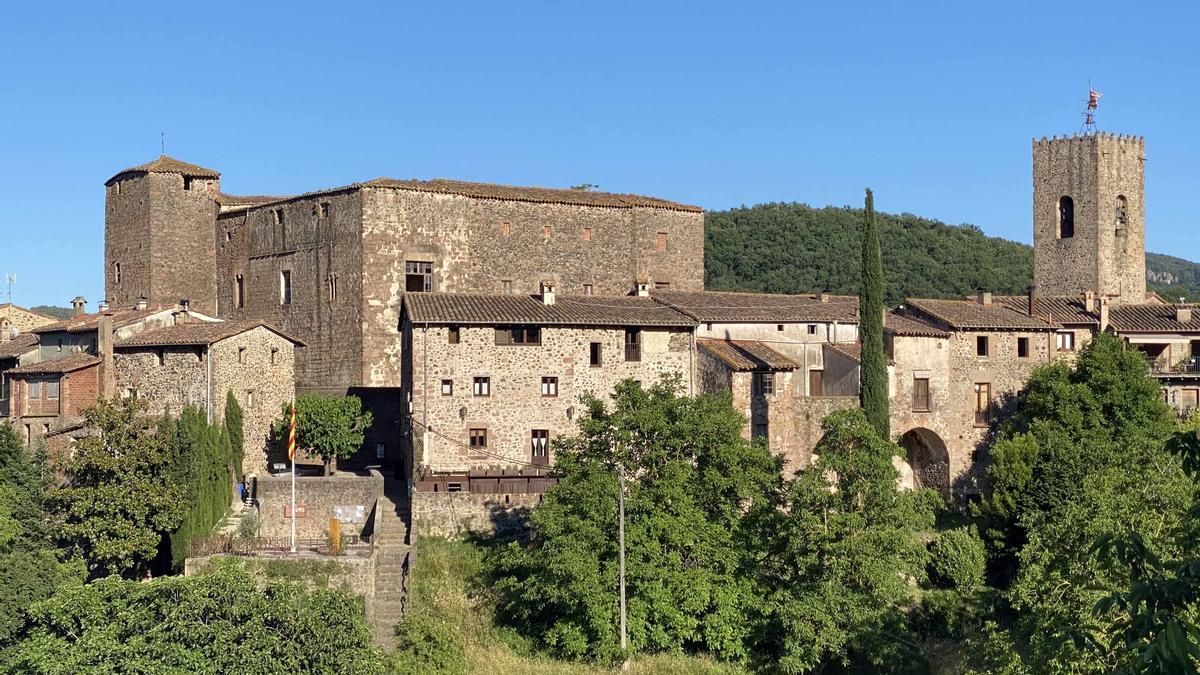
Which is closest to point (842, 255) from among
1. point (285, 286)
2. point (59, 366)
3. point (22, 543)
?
point (285, 286)

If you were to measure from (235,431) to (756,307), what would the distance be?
16811 mm

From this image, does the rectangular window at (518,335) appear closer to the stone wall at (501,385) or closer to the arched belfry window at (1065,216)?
the stone wall at (501,385)

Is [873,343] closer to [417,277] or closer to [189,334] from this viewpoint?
[417,277]

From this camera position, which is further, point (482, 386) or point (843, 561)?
point (482, 386)

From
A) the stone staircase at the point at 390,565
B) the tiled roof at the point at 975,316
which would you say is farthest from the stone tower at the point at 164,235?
the tiled roof at the point at 975,316

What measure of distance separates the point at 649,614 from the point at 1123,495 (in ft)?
37.5

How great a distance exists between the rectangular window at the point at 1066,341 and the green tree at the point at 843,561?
14.4 metres

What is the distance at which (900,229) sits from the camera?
83.8 m

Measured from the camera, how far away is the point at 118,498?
1296 inches

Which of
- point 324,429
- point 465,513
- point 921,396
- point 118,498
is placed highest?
point 921,396

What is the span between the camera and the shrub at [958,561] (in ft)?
116

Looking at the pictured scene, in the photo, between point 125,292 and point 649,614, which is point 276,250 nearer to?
point 125,292

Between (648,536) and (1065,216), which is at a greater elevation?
(1065,216)

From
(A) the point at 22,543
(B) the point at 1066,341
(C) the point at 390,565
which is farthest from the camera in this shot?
(B) the point at 1066,341
